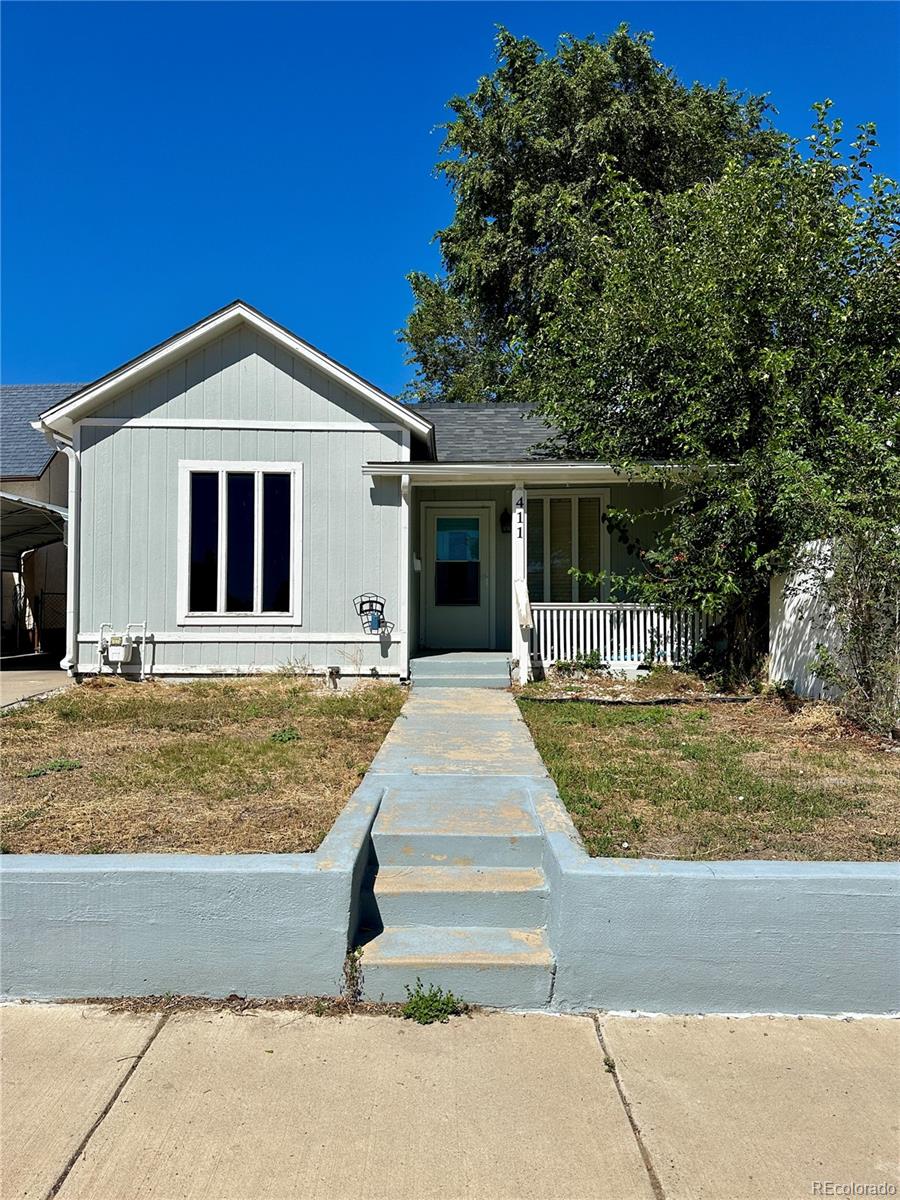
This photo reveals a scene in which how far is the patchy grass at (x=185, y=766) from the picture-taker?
4.33 m

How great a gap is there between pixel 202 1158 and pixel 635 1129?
4.49 feet

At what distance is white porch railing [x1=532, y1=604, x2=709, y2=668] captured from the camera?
10.7m

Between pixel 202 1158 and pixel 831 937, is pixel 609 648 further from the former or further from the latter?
pixel 202 1158

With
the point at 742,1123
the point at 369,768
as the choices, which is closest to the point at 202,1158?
the point at 742,1123

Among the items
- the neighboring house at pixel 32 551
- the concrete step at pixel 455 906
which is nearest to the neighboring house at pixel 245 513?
the neighboring house at pixel 32 551

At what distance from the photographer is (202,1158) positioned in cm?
243

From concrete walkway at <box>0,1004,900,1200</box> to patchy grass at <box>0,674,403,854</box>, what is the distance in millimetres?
1135

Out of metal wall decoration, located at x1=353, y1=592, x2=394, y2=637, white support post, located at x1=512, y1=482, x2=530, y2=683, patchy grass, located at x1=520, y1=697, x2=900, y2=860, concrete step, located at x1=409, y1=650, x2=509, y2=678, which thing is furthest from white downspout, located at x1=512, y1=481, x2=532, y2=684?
patchy grass, located at x1=520, y1=697, x2=900, y2=860

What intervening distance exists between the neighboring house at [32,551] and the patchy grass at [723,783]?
12.0 m

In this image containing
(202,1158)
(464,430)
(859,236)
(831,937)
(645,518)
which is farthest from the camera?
(464,430)

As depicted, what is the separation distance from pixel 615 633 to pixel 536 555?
2.34 metres

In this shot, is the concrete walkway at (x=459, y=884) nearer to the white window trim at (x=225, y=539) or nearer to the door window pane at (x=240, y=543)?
the white window trim at (x=225, y=539)

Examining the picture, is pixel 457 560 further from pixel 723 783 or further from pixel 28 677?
pixel 723 783

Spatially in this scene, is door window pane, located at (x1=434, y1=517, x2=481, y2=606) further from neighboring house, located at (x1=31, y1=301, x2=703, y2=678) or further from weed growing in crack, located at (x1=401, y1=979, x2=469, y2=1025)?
weed growing in crack, located at (x1=401, y1=979, x2=469, y2=1025)
